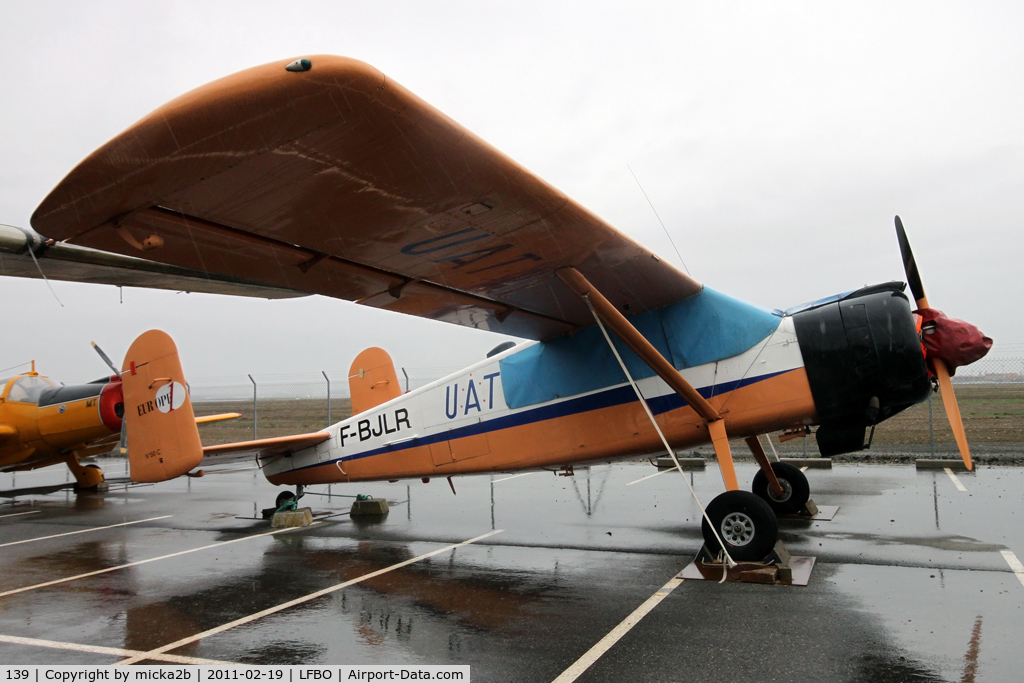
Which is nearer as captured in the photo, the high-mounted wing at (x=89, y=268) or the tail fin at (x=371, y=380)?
the high-mounted wing at (x=89, y=268)

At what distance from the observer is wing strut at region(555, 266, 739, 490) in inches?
208

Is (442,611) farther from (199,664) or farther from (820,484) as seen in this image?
(820,484)

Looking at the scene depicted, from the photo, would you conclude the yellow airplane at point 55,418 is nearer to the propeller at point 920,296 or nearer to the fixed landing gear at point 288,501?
the fixed landing gear at point 288,501

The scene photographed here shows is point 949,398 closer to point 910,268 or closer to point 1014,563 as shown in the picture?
point 910,268

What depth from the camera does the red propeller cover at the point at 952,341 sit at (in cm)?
559

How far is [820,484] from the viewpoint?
11344 millimetres

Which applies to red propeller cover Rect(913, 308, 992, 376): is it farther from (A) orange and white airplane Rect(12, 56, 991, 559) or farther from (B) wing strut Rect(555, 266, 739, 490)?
(B) wing strut Rect(555, 266, 739, 490)

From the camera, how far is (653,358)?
218 inches

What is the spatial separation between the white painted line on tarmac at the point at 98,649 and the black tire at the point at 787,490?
22.2ft

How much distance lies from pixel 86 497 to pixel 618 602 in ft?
43.6

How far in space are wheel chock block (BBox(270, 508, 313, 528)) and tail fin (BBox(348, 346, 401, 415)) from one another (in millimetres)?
1749

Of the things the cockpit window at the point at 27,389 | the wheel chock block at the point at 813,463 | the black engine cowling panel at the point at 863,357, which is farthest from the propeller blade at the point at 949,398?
the cockpit window at the point at 27,389

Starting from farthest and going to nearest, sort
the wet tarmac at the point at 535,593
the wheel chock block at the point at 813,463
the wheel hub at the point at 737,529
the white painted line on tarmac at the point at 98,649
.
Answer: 1. the wheel chock block at the point at 813,463
2. the wheel hub at the point at 737,529
3. the white painted line on tarmac at the point at 98,649
4. the wet tarmac at the point at 535,593

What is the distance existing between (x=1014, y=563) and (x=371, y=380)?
8.38 metres
